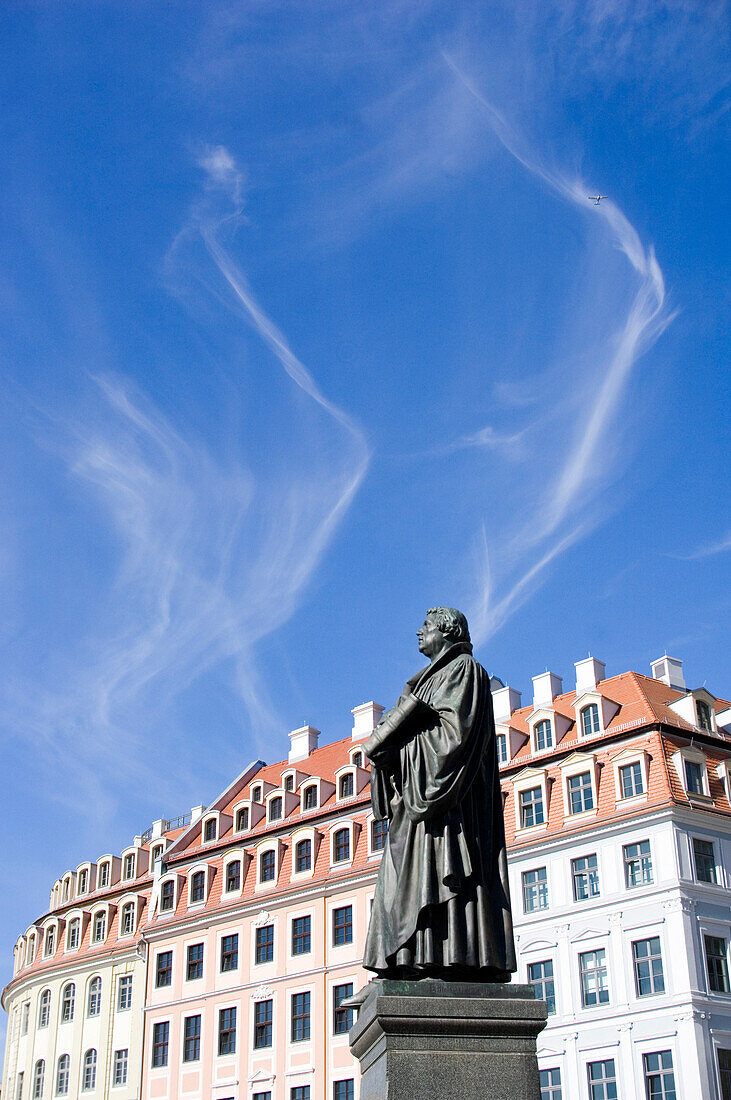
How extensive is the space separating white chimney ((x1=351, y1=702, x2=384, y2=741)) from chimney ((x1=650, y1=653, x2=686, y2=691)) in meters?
12.6

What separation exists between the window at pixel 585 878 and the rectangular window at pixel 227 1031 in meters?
15.9

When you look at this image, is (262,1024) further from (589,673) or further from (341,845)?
(589,673)

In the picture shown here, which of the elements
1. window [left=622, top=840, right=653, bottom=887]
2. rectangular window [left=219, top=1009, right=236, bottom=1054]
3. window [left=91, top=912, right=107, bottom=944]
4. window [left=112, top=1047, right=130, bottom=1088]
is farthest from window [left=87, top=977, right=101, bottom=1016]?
window [left=622, top=840, right=653, bottom=887]

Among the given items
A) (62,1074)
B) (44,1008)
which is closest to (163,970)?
(62,1074)

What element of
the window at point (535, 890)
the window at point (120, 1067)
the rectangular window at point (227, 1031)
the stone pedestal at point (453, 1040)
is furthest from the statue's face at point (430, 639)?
the window at point (120, 1067)

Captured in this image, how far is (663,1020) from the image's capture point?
37.4 meters

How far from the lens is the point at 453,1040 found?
22.1ft

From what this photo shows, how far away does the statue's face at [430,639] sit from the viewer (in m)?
8.27

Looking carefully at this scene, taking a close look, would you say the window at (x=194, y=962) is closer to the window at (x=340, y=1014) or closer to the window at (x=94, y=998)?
the window at (x=94, y=998)

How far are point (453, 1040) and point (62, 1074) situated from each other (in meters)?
55.2

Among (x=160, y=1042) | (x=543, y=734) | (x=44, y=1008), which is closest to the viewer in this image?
(x=543, y=734)

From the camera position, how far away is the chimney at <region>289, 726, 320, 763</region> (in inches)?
2355

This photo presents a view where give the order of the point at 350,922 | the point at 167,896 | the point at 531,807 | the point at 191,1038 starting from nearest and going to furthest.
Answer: the point at 531,807, the point at 350,922, the point at 191,1038, the point at 167,896

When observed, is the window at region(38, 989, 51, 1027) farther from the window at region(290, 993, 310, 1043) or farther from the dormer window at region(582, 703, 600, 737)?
the dormer window at region(582, 703, 600, 737)
